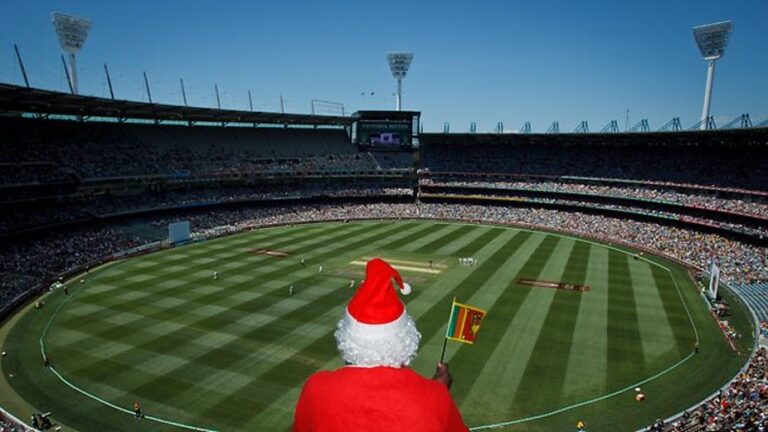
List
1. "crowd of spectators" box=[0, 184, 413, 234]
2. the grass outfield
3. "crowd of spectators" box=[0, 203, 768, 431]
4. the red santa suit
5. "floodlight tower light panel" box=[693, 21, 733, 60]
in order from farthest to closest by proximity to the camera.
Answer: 1. "floodlight tower light panel" box=[693, 21, 733, 60]
2. "crowd of spectators" box=[0, 184, 413, 234]
3. "crowd of spectators" box=[0, 203, 768, 431]
4. the grass outfield
5. the red santa suit

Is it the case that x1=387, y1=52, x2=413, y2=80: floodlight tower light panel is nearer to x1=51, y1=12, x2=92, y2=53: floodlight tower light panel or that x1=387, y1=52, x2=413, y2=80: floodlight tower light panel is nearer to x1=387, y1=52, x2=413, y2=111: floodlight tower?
x1=387, y1=52, x2=413, y2=111: floodlight tower

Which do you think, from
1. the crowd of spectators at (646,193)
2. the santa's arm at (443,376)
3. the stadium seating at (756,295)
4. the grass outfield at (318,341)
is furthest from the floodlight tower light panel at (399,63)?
the santa's arm at (443,376)

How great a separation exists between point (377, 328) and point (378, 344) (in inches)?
4.8

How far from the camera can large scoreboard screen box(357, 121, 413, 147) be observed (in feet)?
273

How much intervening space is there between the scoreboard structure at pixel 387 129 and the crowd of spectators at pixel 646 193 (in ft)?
28.0

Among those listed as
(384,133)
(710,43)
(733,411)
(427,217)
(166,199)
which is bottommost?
(427,217)

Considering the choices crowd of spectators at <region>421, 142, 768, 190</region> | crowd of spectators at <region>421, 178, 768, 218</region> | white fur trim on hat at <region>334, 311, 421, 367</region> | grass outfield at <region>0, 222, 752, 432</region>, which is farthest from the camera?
crowd of spectators at <region>421, 142, 768, 190</region>

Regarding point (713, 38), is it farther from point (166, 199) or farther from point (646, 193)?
point (166, 199)

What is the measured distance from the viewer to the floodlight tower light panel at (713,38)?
204 feet

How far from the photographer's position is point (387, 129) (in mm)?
83625

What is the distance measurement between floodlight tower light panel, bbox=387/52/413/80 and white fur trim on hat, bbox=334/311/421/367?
9066cm

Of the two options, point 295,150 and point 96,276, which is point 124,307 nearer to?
point 96,276

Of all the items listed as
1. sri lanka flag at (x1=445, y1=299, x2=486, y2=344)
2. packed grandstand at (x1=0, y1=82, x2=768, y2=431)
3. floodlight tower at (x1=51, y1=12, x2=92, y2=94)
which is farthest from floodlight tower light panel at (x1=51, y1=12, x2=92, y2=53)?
sri lanka flag at (x1=445, y1=299, x2=486, y2=344)

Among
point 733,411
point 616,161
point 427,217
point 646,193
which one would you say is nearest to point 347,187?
point 427,217
